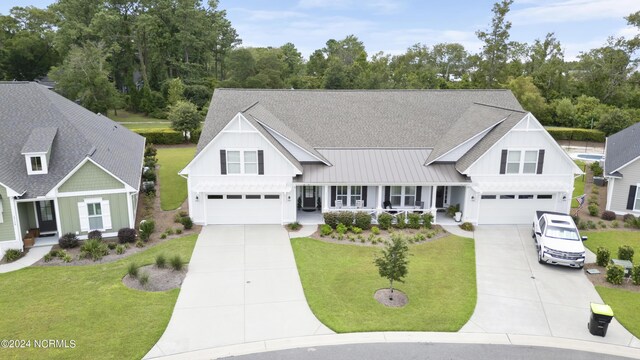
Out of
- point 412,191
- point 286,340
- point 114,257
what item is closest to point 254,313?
point 286,340

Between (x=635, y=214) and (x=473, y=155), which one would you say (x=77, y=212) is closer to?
(x=473, y=155)

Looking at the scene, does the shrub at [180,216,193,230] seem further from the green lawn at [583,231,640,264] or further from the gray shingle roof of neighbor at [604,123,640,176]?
the gray shingle roof of neighbor at [604,123,640,176]

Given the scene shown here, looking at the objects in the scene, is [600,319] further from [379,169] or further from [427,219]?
[379,169]

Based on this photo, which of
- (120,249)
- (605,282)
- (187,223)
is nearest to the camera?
(605,282)

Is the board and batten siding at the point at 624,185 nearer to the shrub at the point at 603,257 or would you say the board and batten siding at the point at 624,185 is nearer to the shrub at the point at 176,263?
the shrub at the point at 603,257

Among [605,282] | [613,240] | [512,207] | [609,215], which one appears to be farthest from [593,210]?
[605,282]
